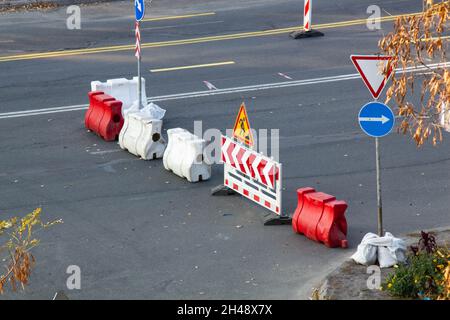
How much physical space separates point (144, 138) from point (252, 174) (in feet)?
10.7

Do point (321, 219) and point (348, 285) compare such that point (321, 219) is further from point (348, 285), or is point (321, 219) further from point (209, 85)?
point (209, 85)

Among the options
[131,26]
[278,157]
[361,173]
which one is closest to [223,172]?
[278,157]

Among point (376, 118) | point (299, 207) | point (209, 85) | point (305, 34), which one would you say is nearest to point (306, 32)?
point (305, 34)

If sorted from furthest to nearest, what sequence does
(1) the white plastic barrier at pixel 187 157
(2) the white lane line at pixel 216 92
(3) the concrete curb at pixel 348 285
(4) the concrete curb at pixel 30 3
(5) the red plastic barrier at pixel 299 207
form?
(4) the concrete curb at pixel 30 3
(2) the white lane line at pixel 216 92
(1) the white plastic barrier at pixel 187 157
(5) the red plastic barrier at pixel 299 207
(3) the concrete curb at pixel 348 285

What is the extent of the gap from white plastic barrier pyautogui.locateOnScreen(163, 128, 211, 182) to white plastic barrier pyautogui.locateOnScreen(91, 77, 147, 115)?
3.42m

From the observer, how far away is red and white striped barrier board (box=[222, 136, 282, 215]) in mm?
16016

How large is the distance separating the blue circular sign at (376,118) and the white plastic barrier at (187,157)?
4051mm

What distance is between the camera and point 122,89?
851 inches

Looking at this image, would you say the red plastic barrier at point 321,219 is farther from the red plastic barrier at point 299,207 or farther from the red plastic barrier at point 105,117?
the red plastic barrier at point 105,117

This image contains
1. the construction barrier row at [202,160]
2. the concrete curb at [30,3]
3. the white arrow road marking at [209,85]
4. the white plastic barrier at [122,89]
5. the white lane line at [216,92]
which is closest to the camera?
the construction barrier row at [202,160]

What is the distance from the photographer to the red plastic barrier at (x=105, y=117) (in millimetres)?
20328

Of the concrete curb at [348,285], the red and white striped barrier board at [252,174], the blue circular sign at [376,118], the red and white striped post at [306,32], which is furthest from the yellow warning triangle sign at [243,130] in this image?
the red and white striped post at [306,32]

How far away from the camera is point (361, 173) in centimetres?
1806
